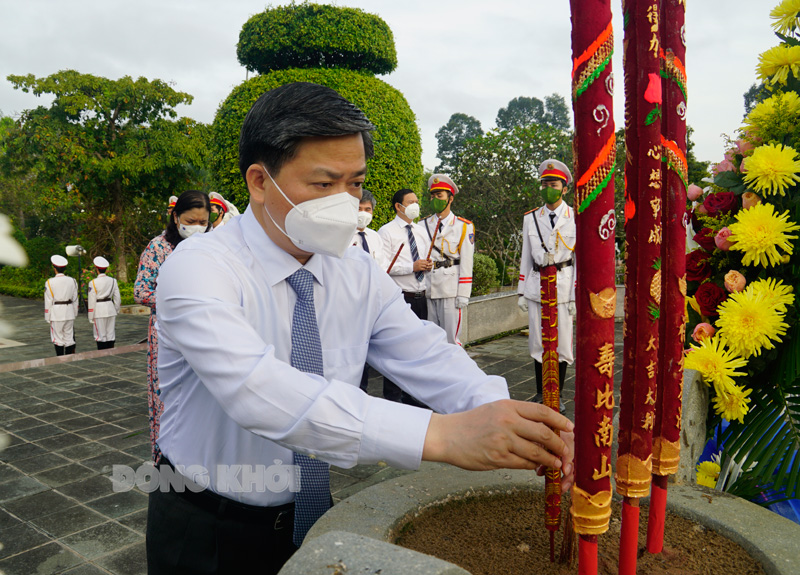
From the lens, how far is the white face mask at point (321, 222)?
154 centimetres

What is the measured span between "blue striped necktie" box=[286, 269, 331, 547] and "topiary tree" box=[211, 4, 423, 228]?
10.3 m

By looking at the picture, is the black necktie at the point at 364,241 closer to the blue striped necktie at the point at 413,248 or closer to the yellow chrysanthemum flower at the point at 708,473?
the blue striped necktie at the point at 413,248

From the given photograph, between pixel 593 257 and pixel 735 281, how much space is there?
1.65m

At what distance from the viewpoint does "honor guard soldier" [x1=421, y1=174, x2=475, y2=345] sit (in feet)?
23.6

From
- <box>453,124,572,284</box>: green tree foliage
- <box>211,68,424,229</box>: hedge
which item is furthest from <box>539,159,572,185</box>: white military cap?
<box>453,124,572,284</box>: green tree foliage

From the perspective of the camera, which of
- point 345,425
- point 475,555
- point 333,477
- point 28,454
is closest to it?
point 345,425

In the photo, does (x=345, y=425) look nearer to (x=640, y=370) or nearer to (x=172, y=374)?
(x=172, y=374)

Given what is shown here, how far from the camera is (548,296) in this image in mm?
1510

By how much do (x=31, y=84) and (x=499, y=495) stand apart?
1958cm

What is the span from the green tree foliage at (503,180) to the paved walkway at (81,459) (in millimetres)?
6826

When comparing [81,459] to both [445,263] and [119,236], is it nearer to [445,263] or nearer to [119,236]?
[445,263]

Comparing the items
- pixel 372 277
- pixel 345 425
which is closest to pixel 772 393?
pixel 372 277

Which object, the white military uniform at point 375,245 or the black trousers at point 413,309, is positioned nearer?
the black trousers at point 413,309

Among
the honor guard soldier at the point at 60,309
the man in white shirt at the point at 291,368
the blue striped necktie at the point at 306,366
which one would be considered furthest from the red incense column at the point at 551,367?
the honor guard soldier at the point at 60,309
